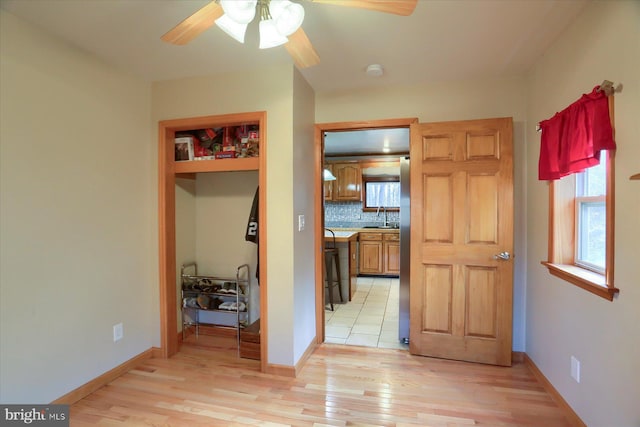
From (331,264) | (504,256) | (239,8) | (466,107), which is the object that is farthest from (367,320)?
(239,8)

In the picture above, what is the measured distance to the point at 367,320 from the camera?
3695 mm

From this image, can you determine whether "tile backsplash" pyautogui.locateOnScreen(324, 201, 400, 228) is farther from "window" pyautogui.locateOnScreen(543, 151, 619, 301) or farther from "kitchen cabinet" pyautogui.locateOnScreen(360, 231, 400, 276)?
"window" pyautogui.locateOnScreen(543, 151, 619, 301)

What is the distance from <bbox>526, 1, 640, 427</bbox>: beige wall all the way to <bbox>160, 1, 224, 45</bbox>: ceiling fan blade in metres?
1.87

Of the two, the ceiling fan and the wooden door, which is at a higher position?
the ceiling fan

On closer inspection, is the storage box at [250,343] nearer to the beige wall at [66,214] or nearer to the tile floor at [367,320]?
the tile floor at [367,320]

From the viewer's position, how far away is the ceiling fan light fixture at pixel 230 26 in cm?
150

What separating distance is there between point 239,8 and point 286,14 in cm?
20

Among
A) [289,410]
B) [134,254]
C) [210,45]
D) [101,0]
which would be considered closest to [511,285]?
[289,410]

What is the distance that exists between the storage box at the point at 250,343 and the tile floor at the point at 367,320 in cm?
74

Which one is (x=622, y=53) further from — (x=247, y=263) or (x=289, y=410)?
(x=247, y=263)

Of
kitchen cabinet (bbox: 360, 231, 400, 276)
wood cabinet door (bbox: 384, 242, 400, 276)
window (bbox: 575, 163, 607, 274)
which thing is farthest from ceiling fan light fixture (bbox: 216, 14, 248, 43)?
wood cabinet door (bbox: 384, 242, 400, 276)

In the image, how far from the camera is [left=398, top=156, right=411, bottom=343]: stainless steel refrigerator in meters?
3.02

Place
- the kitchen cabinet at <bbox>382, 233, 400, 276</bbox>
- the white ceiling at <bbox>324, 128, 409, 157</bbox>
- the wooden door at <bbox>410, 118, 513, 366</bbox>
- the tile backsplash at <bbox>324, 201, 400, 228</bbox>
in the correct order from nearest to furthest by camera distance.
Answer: the wooden door at <bbox>410, 118, 513, 366</bbox>, the white ceiling at <bbox>324, 128, 409, 157</bbox>, the kitchen cabinet at <bbox>382, 233, 400, 276</bbox>, the tile backsplash at <bbox>324, 201, 400, 228</bbox>

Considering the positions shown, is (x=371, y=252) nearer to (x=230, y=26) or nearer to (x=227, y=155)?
(x=227, y=155)
